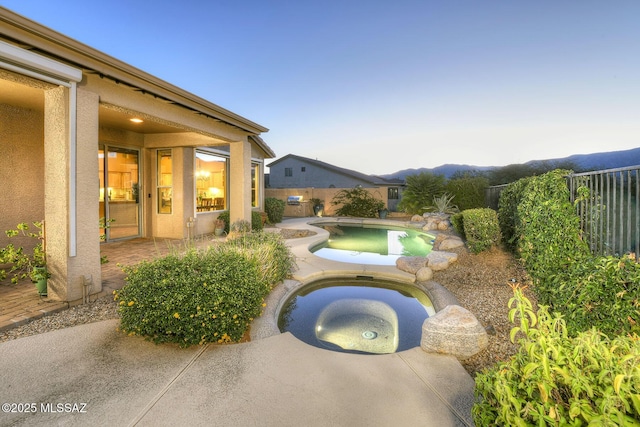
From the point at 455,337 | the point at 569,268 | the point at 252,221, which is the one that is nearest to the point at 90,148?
the point at 455,337

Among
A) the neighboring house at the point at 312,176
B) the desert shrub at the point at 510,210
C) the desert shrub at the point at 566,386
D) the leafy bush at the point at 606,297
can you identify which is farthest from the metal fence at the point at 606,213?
the neighboring house at the point at 312,176

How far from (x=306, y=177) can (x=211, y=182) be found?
19.6 m

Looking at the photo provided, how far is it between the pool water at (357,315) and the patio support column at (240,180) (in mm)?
4054

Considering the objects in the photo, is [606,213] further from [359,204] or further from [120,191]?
[359,204]

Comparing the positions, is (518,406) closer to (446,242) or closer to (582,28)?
(446,242)

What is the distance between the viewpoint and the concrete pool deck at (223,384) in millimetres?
2092

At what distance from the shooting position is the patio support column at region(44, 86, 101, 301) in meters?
3.88

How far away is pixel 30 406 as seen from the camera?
2.19 m

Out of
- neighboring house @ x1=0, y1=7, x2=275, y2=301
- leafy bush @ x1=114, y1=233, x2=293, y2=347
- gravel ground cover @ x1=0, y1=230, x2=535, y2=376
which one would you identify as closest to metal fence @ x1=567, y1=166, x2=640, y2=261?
gravel ground cover @ x1=0, y1=230, x2=535, y2=376

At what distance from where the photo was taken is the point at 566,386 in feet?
4.22

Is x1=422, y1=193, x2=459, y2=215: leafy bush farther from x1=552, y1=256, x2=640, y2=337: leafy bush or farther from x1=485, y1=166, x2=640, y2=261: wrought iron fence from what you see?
x1=552, y1=256, x2=640, y2=337: leafy bush

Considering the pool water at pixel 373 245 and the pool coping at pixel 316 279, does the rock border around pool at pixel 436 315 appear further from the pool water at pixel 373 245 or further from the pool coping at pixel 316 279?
the pool water at pixel 373 245

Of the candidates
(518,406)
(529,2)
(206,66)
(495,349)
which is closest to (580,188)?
(495,349)

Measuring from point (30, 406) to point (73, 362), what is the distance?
57 centimetres
